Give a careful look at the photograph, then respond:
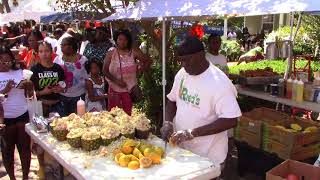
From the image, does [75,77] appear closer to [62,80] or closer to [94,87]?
[94,87]

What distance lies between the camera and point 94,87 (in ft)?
17.1

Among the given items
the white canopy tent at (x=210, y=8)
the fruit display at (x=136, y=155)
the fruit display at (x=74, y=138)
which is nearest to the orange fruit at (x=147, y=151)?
the fruit display at (x=136, y=155)

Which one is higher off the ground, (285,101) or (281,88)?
(281,88)

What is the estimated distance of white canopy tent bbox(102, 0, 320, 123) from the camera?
3609 millimetres

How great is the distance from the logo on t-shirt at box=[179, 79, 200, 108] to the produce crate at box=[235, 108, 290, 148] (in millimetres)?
1965

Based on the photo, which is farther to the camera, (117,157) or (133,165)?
(117,157)

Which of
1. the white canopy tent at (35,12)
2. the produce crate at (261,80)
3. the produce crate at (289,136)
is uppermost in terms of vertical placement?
the white canopy tent at (35,12)

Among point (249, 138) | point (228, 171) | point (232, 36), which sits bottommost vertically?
point (228, 171)

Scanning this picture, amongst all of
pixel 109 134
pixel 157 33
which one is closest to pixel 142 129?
pixel 109 134

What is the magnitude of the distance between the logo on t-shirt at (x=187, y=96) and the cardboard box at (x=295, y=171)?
3.01 feet

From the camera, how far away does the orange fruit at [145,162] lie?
101 inches

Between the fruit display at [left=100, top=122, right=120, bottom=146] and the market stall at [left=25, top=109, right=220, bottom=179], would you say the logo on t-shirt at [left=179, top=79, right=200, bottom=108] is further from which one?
the fruit display at [left=100, top=122, right=120, bottom=146]

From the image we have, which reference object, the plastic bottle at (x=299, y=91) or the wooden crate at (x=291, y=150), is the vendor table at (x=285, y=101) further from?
the wooden crate at (x=291, y=150)

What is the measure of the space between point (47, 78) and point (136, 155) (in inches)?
85.5
